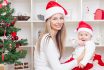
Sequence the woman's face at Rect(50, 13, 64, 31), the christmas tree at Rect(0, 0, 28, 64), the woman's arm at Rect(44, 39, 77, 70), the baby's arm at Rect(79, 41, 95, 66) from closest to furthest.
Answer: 1. the woman's arm at Rect(44, 39, 77, 70)
2. the woman's face at Rect(50, 13, 64, 31)
3. the baby's arm at Rect(79, 41, 95, 66)
4. the christmas tree at Rect(0, 0, 28, 64)

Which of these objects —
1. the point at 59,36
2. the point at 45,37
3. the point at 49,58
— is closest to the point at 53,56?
the point at 49,58

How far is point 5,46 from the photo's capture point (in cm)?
289

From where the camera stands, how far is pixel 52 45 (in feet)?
8.11

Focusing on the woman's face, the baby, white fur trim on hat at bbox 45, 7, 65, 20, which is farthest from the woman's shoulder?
the baby

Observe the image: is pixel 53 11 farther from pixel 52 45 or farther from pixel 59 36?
pixel 52 45

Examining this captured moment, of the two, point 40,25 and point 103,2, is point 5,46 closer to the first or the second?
point 40,25

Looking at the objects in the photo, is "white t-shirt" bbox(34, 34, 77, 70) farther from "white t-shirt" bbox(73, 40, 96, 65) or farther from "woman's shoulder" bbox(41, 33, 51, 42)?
"white t-shirt" bbox(73, 40, 96, 65)

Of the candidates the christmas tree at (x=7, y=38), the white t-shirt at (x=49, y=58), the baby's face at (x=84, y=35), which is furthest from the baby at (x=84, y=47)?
the christmas tree at (x=7, y=38)

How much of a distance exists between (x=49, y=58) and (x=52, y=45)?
13cm

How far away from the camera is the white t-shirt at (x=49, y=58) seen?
2.47 meters

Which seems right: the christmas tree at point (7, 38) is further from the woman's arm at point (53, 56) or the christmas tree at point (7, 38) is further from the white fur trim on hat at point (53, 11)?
the woman's arm at point (53, 56)

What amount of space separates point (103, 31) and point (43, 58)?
8.23 ft

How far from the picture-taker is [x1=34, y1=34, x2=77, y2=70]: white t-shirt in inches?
97.2

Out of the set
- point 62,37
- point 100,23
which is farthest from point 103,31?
point 62,37
